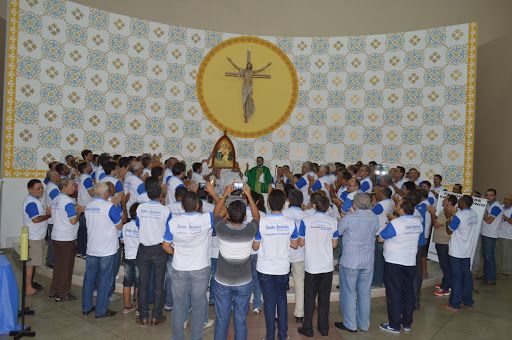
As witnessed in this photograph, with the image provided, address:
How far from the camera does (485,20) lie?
1088 cm

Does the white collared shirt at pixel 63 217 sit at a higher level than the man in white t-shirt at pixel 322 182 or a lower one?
lower

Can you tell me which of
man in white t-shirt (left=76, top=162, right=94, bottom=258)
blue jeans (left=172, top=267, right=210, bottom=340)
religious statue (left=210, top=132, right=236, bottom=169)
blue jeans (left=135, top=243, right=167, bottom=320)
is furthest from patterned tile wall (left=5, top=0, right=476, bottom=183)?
blue jeans (left=172, top=267, right=210, bottom=340)

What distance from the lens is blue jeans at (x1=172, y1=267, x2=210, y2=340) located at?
159 inches

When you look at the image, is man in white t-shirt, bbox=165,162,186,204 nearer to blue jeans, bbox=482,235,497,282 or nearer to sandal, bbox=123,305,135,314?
sandal, bbox=123,305,135,314

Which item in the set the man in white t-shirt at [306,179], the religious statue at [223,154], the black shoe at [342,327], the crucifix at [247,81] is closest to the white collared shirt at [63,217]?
the black shoe at [342,327]

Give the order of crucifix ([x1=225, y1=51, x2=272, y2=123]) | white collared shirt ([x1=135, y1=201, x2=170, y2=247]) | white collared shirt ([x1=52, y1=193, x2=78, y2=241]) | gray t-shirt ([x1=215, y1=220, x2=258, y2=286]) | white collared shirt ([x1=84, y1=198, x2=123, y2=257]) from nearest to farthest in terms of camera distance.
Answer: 1. gray t-shirt ([x1=215, y1=220, x2=258, y2=286])
2. white collared shirt ([x1=135, y1=201, x2=170, y2=247])
3. white collared shirt ([x1=84, y1=198, x2=123, y2=257])
4. white collared shirt ([x1=52, y1=193, x2=78, y2=241])
5. crucifix ([x1=225, y1=51, x2=272, y2=123])

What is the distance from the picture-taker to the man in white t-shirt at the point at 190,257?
12.9 feet

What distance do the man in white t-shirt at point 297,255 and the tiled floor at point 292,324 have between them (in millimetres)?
217

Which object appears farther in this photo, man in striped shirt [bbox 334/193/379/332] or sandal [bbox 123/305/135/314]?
sandal [bbox 123/305/135/314]

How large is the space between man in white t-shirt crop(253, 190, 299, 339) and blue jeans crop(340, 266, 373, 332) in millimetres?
959

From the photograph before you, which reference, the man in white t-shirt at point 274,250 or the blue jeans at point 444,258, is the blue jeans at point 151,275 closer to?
the man in white t-shirt at point 274,250

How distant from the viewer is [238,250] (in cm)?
376

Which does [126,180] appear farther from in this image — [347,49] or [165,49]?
[347,49]

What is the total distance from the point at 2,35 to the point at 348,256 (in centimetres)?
876
